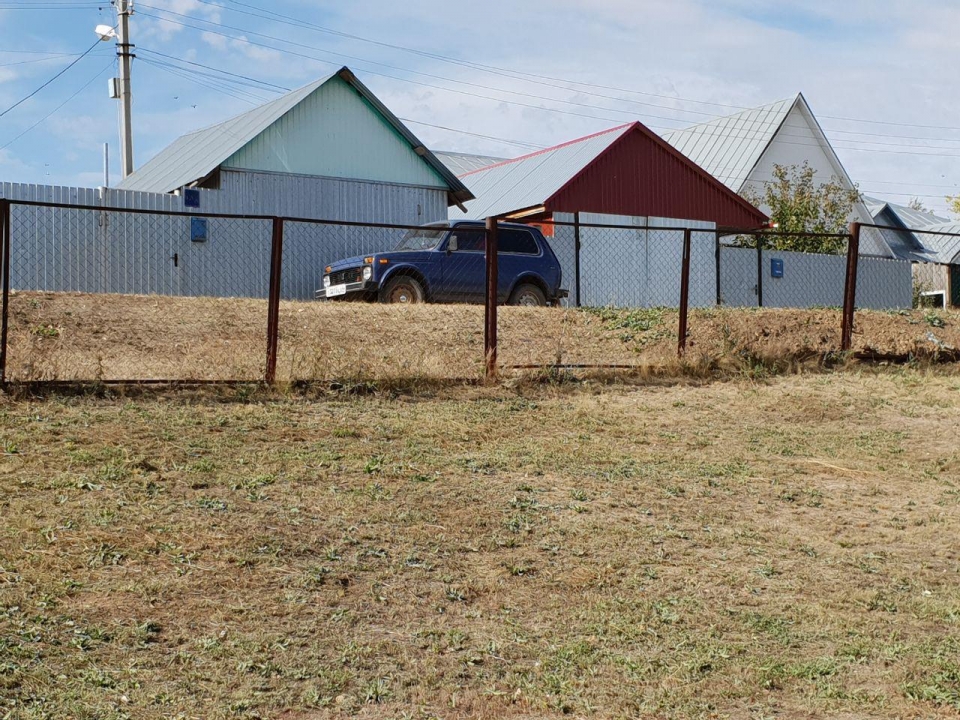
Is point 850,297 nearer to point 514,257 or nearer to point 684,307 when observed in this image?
point 684,307

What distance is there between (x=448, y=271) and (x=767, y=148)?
20.6 metres

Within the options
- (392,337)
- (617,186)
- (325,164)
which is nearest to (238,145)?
(325,164)

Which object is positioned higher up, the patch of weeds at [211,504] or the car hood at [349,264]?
the car hood at [349,264]

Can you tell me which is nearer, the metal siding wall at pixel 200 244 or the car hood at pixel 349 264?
the car hood at pixel 349 264

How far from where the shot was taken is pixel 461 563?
18.3 ft

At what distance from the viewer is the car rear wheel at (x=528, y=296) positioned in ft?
53.0

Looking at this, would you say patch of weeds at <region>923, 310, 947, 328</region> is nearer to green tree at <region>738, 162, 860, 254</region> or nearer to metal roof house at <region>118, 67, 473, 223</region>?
metal roof house at <region>118, 67, 473, 223</region>

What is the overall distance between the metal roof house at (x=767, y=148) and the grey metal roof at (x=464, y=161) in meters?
7.02

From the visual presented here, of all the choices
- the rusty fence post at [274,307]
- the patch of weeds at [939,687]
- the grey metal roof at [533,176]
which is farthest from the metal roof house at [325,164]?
the patch of weeds at [939,687]

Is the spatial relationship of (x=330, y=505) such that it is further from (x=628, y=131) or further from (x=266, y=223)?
(x=628, y=131)

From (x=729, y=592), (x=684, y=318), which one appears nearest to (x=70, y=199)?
(x=684, y=318)

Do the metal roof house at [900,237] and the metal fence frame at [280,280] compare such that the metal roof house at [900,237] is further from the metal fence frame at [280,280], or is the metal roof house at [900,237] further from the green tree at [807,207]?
the metal fence frame at [280,280]

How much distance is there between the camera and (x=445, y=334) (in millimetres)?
11859

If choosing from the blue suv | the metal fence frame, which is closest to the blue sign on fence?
the blue suv
